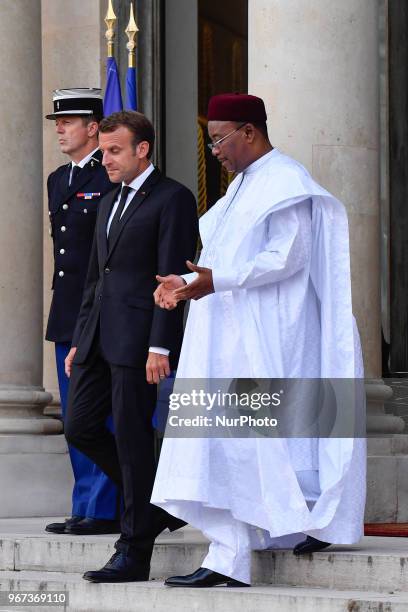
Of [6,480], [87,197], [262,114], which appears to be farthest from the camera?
[6,480]

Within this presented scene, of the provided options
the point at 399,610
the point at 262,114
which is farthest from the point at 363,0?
the point at 399,610

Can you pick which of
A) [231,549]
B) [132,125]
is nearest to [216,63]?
[132,125]

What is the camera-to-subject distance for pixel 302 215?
7.23 meters

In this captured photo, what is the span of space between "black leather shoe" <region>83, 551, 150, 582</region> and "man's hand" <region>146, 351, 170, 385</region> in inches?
30.2

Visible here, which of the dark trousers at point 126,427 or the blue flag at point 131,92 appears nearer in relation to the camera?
the dark trousers at point 126,427

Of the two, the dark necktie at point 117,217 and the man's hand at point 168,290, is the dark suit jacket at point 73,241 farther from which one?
the man's hand at point 168,290

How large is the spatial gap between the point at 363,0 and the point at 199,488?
385 centimetres

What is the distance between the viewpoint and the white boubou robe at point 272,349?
6992 mm

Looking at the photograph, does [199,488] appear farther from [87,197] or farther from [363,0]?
[363,0]

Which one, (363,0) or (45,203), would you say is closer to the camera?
(363,0)

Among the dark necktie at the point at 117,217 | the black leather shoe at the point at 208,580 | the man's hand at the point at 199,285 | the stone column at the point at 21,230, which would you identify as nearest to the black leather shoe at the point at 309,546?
the black leather shoe at the point at 208,580

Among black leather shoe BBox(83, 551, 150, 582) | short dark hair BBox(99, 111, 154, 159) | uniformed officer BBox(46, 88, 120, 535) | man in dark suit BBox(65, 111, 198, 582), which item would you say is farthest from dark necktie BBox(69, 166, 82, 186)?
black leather shoe BBox(83, 551, 150, 582)

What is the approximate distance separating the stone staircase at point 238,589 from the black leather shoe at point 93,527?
22.5 inches

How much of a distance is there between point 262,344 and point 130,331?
752 millimetres
